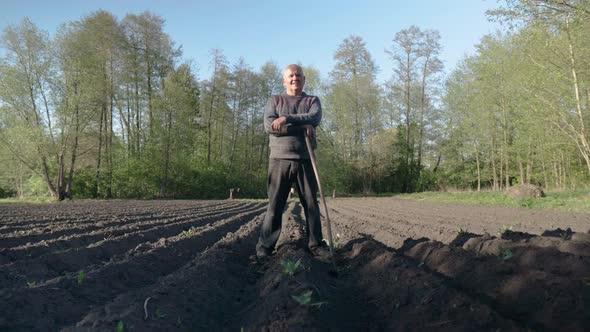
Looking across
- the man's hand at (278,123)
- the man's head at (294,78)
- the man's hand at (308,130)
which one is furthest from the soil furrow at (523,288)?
the man's head at (294,78)

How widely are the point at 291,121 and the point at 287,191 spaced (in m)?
0.91

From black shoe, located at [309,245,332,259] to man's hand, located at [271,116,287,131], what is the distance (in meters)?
1.56

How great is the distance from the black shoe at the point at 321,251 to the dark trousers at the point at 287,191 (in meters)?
0.06

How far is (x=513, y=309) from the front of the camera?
275 cm

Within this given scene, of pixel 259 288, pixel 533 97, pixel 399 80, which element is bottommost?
pixel 259 288

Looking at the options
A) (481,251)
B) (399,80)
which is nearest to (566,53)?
(481,251)

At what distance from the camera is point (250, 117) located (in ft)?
119

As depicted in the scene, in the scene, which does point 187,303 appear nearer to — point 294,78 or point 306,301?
point 306,301

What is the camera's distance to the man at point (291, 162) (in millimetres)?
4863

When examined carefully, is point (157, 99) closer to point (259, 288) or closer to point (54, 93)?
point (54, 93)

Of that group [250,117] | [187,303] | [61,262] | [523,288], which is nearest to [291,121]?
[187,303]

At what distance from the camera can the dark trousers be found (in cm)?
494

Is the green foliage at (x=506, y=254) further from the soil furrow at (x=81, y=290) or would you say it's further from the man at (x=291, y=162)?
the soil furrow at (x=81, y=290)

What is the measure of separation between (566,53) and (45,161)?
27905 mm
